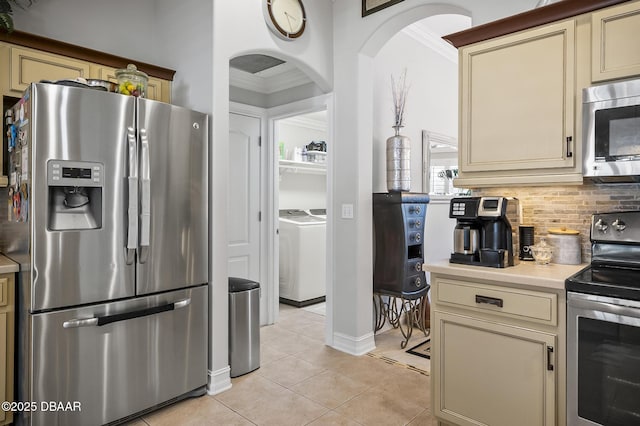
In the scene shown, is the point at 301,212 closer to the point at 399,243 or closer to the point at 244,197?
the point at 244,197

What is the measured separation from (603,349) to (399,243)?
1.85 m

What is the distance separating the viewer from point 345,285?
335 centimetres

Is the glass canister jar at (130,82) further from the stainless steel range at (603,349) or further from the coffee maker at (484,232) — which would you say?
the stainless steel range at (603,349)

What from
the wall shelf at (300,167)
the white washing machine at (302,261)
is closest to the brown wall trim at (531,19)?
the white washing machine at (302,261)

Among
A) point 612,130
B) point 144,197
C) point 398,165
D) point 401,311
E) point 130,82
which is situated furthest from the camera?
point 401,311

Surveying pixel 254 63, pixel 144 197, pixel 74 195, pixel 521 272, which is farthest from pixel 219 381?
pixel 254 63

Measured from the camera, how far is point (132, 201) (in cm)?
217

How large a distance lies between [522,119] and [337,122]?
5.38ft

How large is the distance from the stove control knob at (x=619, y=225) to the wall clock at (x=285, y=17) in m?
2.42

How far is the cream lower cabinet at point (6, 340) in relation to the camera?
2.02 meters

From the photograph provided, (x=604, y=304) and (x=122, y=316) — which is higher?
(x=604, y=304)

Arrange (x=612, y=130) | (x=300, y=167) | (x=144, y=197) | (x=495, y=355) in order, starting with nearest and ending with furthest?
(x=612, y=130), (x=495, y=355), (x=144, y=197), (x=300, y=167)

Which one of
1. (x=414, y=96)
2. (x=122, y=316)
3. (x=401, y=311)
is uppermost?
(x=414, y=96)

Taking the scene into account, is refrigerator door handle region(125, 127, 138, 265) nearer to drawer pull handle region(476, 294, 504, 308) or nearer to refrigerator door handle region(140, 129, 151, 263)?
refrigerator door handle region(140, 129, 151, 263)
